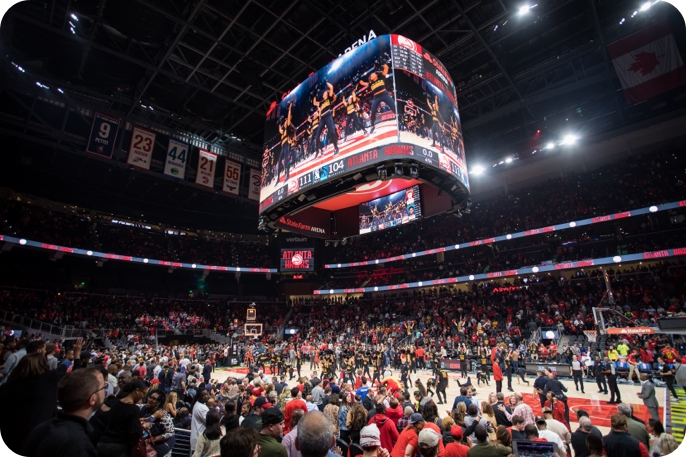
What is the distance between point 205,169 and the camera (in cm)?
2058

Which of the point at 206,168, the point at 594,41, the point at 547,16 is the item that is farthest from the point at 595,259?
the point at 206,168

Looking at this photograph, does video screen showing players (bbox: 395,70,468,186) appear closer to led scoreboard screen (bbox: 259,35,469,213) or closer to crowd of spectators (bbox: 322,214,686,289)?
led scoreboard screen (bbox: 259,35,469,213)

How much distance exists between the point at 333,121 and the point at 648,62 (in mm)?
13300

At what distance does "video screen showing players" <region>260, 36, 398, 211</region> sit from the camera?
9492 mm

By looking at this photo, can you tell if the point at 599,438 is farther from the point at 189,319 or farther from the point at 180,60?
the point at 189,319

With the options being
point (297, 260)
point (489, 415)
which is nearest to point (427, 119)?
point (489, 415)

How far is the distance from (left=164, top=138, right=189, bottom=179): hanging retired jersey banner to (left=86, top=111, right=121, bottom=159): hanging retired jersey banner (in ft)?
8.75

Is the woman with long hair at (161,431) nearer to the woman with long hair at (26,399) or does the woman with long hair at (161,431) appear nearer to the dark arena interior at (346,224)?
the dark arena interior at (346,224)

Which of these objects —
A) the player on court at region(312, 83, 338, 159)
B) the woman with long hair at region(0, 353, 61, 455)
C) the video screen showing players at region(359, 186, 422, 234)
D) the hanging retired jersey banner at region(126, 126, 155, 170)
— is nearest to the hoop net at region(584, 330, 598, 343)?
the video screen showing players at region(359, 186, 422, 234)

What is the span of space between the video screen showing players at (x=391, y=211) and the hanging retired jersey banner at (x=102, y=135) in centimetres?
1345

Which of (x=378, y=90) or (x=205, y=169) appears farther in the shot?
(x=205, y=169)

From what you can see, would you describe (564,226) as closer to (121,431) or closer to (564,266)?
(564,266)

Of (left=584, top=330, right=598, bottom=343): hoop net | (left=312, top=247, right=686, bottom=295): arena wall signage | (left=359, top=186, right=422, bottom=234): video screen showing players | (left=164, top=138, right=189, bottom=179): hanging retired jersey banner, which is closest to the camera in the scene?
(left=359, top=186, right=422, bottom=234): video screen showing players

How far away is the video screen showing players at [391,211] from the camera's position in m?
13.0
